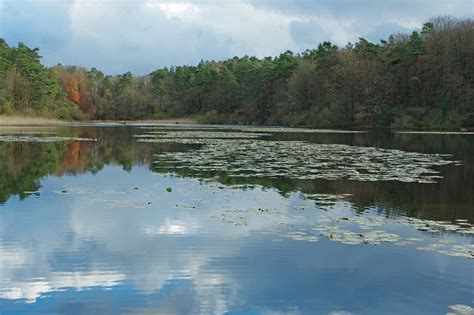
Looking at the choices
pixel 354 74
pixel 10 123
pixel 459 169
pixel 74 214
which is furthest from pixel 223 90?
pixel 74 214

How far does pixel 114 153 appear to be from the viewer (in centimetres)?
2575

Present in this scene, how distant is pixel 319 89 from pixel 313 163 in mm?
64248

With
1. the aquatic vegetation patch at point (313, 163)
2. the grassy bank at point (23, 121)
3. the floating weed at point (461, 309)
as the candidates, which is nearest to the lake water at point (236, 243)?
the floating weed at point (461, 309)

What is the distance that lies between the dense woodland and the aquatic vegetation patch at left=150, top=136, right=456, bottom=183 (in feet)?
144

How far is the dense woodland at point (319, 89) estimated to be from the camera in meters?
64.9

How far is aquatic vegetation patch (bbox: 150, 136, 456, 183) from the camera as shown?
17266mm

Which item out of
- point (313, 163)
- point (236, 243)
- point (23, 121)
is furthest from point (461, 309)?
point (23, 121)

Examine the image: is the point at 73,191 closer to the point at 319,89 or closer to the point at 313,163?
the point at 313,163

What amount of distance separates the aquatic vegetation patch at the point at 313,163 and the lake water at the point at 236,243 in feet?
1.14

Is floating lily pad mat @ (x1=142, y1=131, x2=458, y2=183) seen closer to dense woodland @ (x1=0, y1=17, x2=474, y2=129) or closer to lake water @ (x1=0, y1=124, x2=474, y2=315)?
lake water @ (x1=0, y1=124, x2=474, y2=315)

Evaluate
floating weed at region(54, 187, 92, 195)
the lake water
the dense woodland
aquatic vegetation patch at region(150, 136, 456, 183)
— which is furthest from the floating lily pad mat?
the dense woodland

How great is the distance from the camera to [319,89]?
273ft

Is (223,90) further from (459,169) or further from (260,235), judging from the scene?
(260,235)

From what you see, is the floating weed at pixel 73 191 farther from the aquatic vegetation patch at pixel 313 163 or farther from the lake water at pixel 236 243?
the aquatic vegetation patch at pixel 313 163
